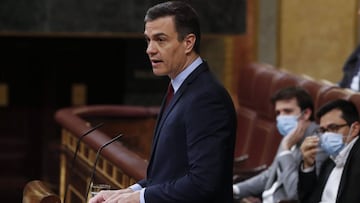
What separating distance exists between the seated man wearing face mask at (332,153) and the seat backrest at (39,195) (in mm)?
1226

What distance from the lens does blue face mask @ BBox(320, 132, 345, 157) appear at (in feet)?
14.2

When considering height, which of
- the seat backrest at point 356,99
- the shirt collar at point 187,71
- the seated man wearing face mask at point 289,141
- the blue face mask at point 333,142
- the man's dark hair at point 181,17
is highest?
the man's dark hair at point 181,17

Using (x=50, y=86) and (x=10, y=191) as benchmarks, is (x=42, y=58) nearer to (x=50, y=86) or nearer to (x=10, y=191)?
(x=50, y=86)

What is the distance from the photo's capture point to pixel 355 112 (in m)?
4.31

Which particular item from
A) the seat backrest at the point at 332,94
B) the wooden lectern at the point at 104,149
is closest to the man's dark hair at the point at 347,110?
the seat backrest at the point at 332,94

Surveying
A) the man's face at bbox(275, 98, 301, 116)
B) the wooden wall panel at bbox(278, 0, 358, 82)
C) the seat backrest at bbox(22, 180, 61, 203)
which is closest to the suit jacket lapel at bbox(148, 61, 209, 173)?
the seat backrest at bbox(22, 180, 61, 203)

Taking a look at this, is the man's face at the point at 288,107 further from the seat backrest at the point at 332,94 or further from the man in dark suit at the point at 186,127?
the man in dark suit at the point at 186,127

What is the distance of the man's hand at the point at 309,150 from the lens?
445 cm

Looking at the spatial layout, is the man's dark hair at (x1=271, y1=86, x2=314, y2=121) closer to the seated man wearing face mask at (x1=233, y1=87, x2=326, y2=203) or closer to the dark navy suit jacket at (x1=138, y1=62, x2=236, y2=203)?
the seated man wearing face mask at (x1=233, y1=87, x2=326, y2=203)

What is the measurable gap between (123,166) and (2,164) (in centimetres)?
454

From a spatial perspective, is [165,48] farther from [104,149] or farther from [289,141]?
[289,141]

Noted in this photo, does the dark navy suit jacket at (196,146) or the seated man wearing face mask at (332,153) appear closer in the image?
the dark navy suit jacket at (196,146)

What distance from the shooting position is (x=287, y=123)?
5094mm

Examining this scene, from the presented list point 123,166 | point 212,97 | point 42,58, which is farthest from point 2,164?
point 212,97
